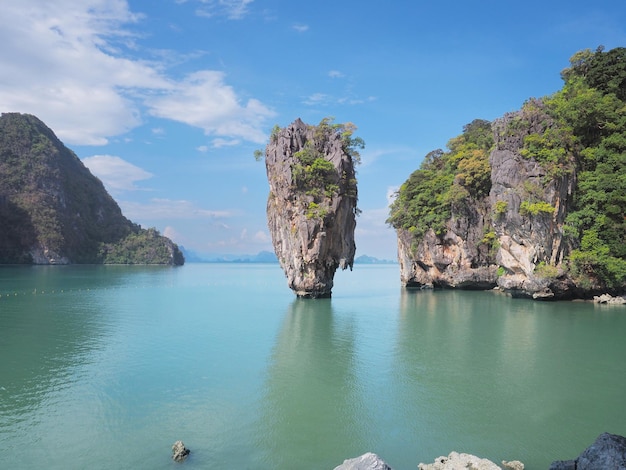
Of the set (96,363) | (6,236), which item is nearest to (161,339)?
(96,363)

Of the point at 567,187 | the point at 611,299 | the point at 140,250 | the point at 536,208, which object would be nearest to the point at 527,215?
the point at 536,208

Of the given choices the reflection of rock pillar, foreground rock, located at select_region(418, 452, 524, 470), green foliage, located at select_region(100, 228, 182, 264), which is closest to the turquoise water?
the reflection of rock pillar

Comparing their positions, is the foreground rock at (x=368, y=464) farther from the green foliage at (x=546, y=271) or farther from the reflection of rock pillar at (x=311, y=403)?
the green foliage at (x=546, y=271)

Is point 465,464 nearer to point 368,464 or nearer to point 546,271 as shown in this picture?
point 368,464

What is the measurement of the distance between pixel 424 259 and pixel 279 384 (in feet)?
104

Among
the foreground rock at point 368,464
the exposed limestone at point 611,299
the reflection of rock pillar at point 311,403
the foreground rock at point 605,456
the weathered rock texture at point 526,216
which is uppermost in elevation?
the weathered rock texture at point 526,216

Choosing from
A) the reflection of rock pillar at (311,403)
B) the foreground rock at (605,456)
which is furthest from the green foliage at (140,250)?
the foreground rock at (605,456)

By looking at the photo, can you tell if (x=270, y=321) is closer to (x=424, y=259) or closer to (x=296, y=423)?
(x=296, y=423)

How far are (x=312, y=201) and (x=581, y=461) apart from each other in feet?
78.7

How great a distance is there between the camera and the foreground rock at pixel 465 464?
22.8 ft

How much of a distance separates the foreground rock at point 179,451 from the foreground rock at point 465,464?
4.23 m

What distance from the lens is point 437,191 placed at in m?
41.1

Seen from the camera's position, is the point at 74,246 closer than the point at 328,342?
No

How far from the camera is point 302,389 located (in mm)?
12039
